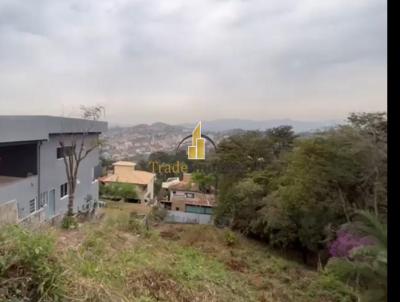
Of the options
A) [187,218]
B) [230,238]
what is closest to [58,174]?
[187,218]

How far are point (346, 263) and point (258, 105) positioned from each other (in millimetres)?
1026

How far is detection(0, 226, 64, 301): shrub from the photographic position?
3.33 ft

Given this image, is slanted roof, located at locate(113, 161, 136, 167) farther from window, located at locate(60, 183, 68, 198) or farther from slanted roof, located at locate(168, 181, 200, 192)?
window, located at locate(60, 183, 68, 198)

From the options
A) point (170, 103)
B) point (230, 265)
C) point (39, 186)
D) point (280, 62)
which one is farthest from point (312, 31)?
point (39, 186)

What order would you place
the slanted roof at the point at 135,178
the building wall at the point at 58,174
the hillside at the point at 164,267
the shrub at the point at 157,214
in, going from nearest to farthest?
the hillside at the point at 164,267 < the slanted roof at the point at 135,178 < the building wall at the point at 58,174 < the shrub at the point at 157,214

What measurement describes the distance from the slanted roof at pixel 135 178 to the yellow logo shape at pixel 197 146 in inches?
14.6

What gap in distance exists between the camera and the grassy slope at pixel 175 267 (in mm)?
1439

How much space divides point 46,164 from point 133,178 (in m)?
0.90

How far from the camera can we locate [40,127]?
8.95 ft

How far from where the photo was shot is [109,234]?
93.6 inches

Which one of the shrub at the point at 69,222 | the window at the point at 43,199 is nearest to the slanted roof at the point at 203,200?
the shrub at the point at 69,222

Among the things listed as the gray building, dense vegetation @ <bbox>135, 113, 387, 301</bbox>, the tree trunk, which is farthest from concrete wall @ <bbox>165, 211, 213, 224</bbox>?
the tree trunk

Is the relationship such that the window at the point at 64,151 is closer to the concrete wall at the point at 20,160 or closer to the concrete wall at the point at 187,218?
the concrete wall at the point at 20,160

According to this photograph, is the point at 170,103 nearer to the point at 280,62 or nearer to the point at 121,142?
the point at 121,142
